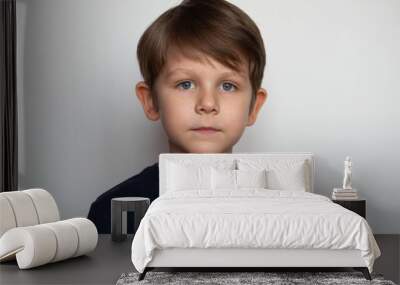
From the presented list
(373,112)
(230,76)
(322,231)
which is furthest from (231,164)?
(322,231)

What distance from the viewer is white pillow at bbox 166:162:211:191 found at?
21.2ft

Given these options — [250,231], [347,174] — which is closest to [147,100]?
[347,174]

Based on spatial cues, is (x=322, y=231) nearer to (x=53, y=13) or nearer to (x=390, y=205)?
(x=390, y=205)

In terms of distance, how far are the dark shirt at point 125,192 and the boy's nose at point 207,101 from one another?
2.56ft

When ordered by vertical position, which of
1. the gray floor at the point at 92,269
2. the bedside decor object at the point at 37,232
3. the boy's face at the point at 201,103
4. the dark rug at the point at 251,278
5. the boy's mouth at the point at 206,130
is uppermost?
the boy's face at the point at 201,103

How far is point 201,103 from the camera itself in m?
6.97

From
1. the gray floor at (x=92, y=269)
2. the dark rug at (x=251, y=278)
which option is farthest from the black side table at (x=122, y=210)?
the dark rug at (x=251, y=278)

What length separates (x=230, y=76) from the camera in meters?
6.99

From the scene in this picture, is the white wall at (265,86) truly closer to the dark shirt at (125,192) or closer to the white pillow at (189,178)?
the dark shirt at (125,192)

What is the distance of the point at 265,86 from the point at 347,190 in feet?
4.30

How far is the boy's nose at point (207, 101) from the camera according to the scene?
6949 mm

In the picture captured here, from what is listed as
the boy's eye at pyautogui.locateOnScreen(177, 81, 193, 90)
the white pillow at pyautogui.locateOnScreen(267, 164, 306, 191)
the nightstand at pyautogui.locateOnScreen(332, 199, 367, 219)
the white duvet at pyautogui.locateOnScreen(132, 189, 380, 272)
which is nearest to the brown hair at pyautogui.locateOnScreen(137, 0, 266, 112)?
the boy's eye at pyautogui.locateOnScreen(177, 81, 193, 90)

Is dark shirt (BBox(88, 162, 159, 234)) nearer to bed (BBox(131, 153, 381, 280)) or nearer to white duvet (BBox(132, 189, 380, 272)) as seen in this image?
bed (BBox(131, 153, 381, 280))

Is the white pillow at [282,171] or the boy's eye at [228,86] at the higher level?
the boy's eye at [228,86]
